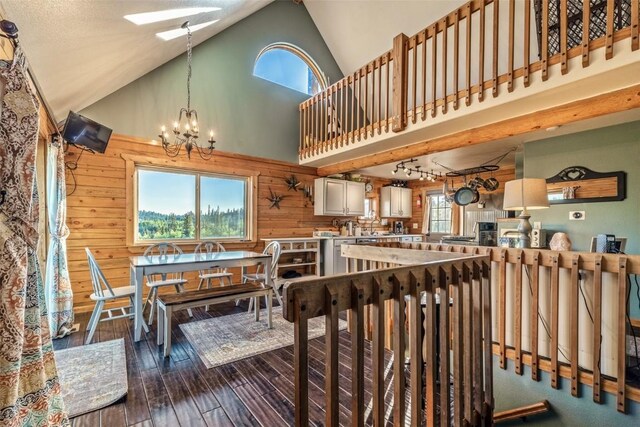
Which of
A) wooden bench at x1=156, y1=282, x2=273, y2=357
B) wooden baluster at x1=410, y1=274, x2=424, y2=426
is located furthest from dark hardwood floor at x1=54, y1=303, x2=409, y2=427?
wooden baluster at x1=410, y1=274, x2=424, y2=426

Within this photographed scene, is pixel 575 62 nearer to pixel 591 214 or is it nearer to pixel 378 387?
pixel 591 214

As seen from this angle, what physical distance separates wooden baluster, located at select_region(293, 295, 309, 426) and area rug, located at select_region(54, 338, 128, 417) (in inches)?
72.0

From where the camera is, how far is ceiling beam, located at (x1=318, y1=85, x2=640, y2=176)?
2506 millimetres

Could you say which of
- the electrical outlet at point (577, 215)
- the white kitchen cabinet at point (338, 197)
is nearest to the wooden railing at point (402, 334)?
the electrical outlet at point (577, 215)

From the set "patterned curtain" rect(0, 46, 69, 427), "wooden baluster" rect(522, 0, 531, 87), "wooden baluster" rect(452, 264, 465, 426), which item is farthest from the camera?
"wooden baluster" rect(522, 0, 531, 87)

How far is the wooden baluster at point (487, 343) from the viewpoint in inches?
68.2

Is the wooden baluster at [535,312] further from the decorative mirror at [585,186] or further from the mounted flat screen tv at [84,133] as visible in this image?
the mounted flat screen tv at [84,133]

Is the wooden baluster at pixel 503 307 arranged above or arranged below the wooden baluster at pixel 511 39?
below

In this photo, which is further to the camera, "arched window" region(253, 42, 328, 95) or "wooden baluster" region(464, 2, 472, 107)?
"arched window" region(253, 42, 328, 95)

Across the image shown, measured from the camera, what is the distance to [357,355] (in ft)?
3.49

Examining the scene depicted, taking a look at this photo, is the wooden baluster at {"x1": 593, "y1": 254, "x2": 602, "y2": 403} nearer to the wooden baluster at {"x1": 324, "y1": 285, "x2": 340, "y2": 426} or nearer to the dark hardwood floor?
the dark hardwood floor

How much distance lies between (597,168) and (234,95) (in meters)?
5.27

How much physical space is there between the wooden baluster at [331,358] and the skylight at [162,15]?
271cm

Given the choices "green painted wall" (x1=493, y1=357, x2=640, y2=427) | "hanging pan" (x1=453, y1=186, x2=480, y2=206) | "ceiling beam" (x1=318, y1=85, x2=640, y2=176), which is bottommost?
"green painted wall" (x1=493, y1=357, x2=640, y2=427)
